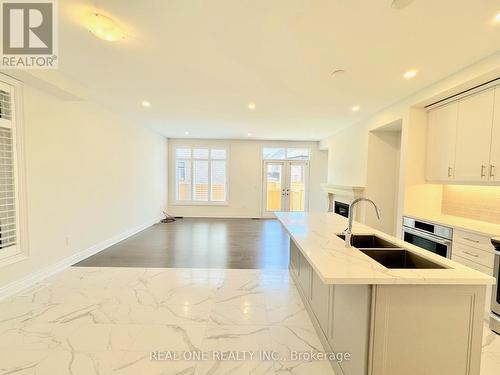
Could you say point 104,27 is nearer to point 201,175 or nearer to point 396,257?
point 396,257

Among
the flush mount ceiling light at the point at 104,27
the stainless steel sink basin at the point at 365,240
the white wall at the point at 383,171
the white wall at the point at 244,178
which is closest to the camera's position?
the flush mount ceiling light at the point at 104,27

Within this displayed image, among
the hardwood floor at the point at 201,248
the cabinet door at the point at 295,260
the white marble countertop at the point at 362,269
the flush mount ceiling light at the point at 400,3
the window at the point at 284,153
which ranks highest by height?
the flush mount ceiling light at the point at 400,3

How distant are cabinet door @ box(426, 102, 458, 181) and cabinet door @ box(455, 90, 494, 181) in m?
0.09

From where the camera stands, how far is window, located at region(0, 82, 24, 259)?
105 inches

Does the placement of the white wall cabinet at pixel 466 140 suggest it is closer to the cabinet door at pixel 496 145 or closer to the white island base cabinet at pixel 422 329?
the cabinet door at pixel 496 145

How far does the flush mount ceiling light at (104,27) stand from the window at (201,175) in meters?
5.80

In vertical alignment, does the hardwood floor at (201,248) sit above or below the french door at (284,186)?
below

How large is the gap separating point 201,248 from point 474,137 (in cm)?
450

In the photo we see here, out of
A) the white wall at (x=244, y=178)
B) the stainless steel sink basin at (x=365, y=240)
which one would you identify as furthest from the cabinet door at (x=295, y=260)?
the white wall at (x=244, y=178)

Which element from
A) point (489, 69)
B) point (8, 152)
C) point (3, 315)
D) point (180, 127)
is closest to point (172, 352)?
point (3, 315)

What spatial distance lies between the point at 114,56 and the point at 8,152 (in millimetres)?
1760

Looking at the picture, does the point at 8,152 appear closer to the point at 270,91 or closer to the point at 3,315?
the point at 3,315

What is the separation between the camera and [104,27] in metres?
2.00

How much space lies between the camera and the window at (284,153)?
8.01m
